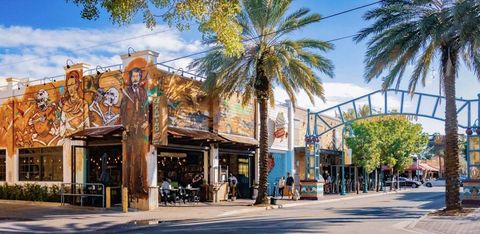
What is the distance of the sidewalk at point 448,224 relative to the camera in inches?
585

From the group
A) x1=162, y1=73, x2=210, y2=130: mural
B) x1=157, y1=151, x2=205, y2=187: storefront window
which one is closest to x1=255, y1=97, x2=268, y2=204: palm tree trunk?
x1=162, y1=73, x2=210, y2=130: mural

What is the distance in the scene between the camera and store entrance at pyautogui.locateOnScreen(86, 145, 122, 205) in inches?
1022

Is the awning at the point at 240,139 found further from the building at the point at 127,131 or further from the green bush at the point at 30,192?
the green bush at the point at 30,192

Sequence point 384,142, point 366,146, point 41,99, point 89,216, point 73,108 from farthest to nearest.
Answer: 1. point 384,142
2. point 366,146
3. point 41,99
4. point 73,108
5. point 89,216

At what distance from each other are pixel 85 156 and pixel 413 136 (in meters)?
31.8

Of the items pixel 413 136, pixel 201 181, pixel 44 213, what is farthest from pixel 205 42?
pixel 413 136

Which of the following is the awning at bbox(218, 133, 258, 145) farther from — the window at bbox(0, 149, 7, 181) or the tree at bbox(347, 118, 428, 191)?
the window at bbox(0, 149, 7, 181)

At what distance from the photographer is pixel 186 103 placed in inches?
1026

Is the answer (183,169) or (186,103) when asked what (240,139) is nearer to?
(183,169)

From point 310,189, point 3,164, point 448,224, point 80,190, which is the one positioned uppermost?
point 3,164

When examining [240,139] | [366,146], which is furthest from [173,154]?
[366,146]

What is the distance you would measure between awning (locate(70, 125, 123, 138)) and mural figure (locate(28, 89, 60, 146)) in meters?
3.07

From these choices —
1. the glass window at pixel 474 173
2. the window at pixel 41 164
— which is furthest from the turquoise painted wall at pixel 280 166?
the window at pixel 41 164

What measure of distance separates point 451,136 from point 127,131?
540 inches
